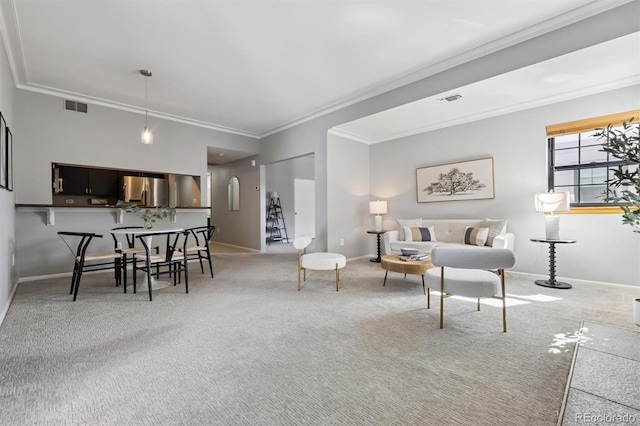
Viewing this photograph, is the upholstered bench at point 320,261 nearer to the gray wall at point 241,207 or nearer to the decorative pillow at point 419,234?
the decorative pillow at point 419,234

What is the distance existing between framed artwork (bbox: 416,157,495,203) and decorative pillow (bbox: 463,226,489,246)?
0.71 m

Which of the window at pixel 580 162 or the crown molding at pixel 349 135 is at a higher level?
the crown molding at pixel 349 135

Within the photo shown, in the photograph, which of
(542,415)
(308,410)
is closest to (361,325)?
(308,410)

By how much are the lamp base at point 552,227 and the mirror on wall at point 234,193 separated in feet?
21.2

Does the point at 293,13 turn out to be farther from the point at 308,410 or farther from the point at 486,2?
the point at 308,410

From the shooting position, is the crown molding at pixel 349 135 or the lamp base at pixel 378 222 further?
the lamp base at pixel 378 222

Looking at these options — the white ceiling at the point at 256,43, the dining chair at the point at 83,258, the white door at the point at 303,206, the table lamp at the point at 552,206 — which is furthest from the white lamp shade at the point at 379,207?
the dining chair at the point at 83,258

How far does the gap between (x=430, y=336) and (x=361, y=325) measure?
56 cm

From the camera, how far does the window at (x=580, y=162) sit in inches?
153

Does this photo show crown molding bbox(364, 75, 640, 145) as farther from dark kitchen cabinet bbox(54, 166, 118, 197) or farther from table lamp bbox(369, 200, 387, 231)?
dark kitchen cabinet bbox(54, 166, 118, 197)

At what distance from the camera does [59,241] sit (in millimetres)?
4391

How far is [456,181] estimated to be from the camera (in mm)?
5129

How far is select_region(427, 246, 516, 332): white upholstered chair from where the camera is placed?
218 centimetres

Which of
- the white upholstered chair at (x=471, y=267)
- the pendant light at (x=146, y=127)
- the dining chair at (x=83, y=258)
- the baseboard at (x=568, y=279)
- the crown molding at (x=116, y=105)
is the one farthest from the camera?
the crown molding at (x=116, y=105)
